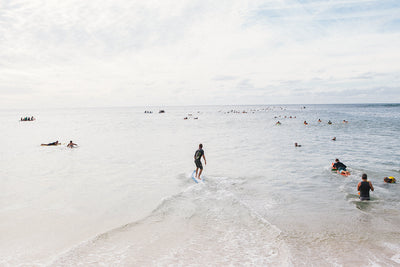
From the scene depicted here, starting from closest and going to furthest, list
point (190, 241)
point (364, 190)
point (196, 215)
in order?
point (190, 241)
point (196, 215)
point (364, 190)

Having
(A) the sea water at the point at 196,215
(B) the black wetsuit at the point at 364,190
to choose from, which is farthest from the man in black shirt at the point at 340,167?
(B) the black wetsuit at the point at 364,190

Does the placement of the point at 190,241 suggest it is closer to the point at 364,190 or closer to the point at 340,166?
the point at 364,190

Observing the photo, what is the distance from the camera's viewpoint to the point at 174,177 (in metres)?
16.0

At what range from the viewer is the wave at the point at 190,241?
709 cm

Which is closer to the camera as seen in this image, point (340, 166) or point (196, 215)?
point (196, 215)

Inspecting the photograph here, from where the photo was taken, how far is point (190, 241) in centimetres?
809

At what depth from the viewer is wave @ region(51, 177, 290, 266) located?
7.09m

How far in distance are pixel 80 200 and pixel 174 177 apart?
5.70 m

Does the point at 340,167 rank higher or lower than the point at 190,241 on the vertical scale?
higher

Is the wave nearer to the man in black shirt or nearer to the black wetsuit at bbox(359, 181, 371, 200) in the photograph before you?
the black wetsuit at bbox(359, 181, 371, 200)

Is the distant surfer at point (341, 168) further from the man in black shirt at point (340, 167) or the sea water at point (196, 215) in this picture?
the sea water at point (196, 215)

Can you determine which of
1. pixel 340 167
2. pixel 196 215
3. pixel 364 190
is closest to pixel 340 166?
pixel 340 167

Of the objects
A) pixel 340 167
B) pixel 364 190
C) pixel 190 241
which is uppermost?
pixel 340 167

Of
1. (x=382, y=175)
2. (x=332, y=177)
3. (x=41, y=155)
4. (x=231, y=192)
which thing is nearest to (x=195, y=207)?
(x=231, y=192)
